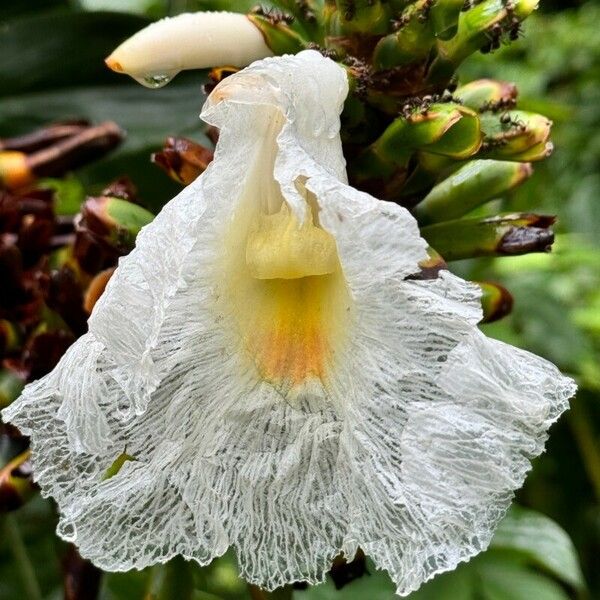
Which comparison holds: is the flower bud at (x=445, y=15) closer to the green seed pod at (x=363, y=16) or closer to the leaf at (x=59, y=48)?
the green seed pod at (x=363, y=16)

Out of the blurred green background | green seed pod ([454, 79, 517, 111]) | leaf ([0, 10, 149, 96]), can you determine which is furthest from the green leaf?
green seed pod ([454, 79, 517, 111])

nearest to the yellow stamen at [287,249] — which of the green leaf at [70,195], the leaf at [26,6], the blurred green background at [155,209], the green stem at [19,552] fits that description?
the blurred green background at [155,209]

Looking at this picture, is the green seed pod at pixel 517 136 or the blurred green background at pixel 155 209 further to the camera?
the blurred green background at pixel 155 209

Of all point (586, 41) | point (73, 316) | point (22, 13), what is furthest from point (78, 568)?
point (586, 41)

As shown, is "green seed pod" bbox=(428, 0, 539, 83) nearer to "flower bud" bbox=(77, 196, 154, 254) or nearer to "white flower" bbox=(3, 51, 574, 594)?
"white flower" bbox=(3, 51, 574, 594)

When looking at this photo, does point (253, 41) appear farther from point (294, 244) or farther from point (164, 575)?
point (164, 575)

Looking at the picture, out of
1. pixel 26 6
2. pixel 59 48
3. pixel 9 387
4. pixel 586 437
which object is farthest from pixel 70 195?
pixel 586 437

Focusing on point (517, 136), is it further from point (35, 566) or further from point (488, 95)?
point (35, 566)
